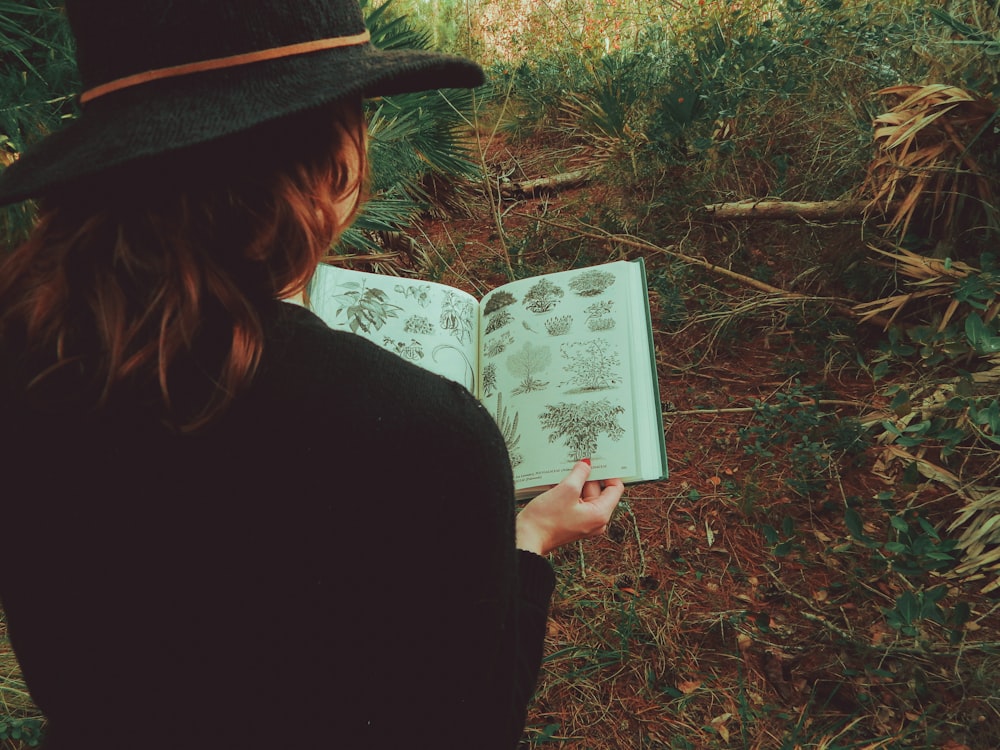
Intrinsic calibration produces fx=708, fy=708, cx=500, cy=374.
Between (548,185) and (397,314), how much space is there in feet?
8.93

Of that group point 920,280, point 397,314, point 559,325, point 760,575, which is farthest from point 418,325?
point 920,280

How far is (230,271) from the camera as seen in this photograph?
0.79 meters

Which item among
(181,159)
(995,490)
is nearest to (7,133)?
(181,159)

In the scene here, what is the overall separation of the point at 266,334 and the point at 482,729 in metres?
0.64

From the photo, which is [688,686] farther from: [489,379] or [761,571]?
[489,379]

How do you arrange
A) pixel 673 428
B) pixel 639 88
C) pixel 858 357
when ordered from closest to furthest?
pixel 858 357, pixel 673 428, pixel 639 88

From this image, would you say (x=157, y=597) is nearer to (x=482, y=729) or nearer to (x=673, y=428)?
(x=482, y=729)

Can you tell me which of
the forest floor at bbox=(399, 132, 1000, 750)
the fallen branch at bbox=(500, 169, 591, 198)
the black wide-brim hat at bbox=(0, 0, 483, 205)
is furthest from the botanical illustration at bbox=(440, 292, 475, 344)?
the fallen branch at bbox=(500, 169, 591, 198)

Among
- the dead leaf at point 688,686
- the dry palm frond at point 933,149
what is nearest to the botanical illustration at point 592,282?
the dead leaf at point 688,686

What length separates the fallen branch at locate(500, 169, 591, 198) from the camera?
396 cm

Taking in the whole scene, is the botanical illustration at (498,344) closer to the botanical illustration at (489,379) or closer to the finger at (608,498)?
the botanical illustration at (489,379)

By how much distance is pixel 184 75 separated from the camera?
0.75 metres

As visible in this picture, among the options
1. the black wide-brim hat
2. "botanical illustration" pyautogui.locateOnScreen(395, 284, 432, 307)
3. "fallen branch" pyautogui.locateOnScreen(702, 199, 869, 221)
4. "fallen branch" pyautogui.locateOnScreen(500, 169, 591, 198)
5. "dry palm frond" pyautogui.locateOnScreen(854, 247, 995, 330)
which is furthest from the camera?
"fallen branch" pyautogui.locateOnScreen(500, 169, 591, 198)

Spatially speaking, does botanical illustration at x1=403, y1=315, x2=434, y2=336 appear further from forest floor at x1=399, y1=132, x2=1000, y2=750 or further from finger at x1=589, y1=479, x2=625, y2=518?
forest floor at x1=399, y1=132, x2=1000, y2=750
